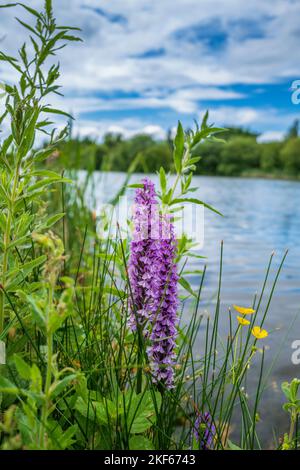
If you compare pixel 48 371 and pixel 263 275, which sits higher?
pixel 48 371

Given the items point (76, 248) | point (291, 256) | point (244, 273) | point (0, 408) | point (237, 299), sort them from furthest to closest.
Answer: point (291, 256) → point (244, 273) → point (237, 299) → point (76, 248) → point (0, 408)

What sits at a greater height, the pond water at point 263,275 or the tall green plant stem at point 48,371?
the tall green plant stem at point 48,371

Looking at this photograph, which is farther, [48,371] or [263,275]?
[263,275]

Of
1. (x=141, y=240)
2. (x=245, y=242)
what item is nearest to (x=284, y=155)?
(x=245, y=242)

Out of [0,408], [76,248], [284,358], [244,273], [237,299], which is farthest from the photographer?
[244,273]

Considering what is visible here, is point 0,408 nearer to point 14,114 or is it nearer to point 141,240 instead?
point 141,240

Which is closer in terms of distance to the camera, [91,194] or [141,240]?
[141,240]

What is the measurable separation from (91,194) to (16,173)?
5.07 metres

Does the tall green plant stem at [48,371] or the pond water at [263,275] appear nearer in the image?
the tall green plant stem at [48,371]

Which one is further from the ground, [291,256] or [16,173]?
[16,173]

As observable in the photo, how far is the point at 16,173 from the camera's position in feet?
6.00

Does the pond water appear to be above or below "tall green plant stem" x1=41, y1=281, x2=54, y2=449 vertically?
below

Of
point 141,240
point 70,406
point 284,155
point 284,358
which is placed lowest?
point 284,358

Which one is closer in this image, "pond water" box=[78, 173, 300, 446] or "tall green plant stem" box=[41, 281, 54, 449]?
"tall green plant stem" box=[41, 281, 54, 449]
